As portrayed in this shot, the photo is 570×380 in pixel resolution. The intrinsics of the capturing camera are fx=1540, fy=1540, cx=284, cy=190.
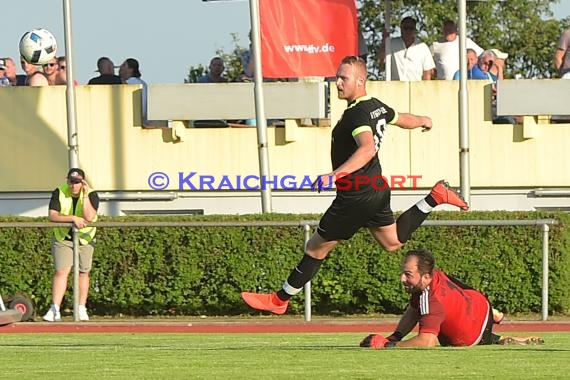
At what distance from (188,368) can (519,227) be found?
10856mm

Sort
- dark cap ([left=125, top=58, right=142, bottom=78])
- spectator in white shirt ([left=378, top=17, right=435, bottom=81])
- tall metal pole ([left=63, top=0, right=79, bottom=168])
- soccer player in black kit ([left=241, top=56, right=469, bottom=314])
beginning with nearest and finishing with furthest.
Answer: soccer player in black kit ([left=241, top=56, right=469, bottom=314])
tall metal pole ([left=63, top=0, right=79, bottom=168])
spectator in white shirt ([left=378, top=17, right=435, bottom=81])
dark cap ([left=125, top=58, right=142, bottom=78])

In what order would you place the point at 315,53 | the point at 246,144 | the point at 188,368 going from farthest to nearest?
the point at 246,144
the point at 315,53
the point at 188,368

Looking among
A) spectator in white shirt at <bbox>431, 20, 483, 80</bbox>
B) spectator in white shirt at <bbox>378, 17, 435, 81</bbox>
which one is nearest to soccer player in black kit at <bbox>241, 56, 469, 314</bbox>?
spectator in white shirt at <bbox>378, 17, 435, 81</bbox>

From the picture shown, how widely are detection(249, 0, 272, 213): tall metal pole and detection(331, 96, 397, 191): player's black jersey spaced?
10.2 m

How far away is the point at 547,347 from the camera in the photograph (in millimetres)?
12914

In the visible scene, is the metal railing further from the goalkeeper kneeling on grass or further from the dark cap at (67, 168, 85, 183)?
the goalkeeper kneeling on grass

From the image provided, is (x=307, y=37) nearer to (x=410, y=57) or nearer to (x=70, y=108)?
(x=410, y=57)

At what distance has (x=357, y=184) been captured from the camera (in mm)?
12016

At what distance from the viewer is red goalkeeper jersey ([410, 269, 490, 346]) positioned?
12.1m

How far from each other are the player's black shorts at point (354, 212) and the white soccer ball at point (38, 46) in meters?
11.6

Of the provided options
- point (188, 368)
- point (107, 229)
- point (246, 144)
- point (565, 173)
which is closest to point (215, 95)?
point (246, 144)

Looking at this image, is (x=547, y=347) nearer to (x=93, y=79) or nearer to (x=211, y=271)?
(x=211, y=271)

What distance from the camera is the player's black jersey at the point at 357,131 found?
464 inches

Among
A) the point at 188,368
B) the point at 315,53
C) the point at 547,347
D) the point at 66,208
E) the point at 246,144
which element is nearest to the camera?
the point at 188,368
